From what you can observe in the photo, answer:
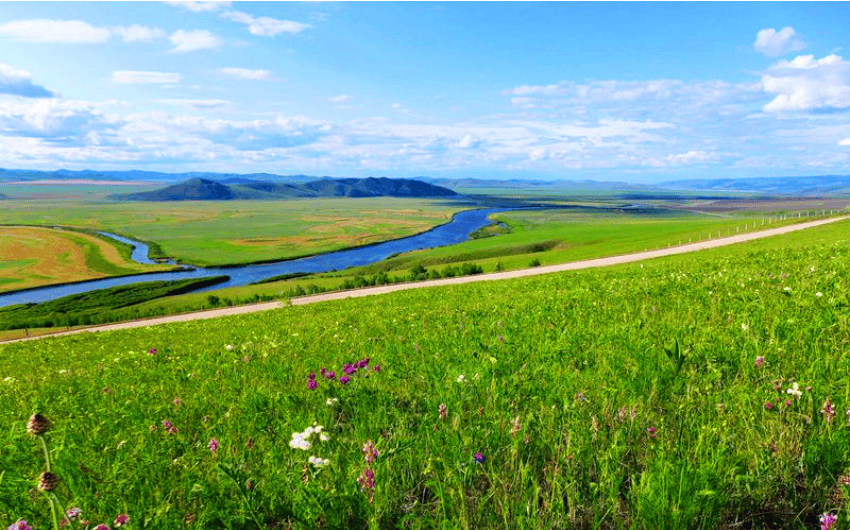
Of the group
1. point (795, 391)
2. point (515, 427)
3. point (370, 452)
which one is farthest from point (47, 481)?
point (795, 391)

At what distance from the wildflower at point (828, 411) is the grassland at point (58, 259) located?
427 feet

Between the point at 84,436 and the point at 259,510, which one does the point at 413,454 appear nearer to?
the point at 259,510

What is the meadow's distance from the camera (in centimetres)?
269

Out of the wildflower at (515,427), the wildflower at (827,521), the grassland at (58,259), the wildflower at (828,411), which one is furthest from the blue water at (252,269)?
the wildflower at (827,521)

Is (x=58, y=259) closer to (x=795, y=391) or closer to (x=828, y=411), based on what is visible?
(x=795, y=391)

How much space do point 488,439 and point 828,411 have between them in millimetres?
2289

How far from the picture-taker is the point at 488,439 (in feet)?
11.0

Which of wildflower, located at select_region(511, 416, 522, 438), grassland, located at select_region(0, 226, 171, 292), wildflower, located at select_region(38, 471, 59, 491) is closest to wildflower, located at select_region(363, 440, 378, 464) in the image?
wildflower, located at select_region(511, 416, 522, 438)

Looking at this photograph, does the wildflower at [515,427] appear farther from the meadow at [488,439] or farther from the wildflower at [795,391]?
the wildflower at [795,391]

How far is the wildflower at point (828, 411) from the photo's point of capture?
318cm

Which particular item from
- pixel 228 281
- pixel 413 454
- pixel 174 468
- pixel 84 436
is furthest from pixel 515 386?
pixel 228 281

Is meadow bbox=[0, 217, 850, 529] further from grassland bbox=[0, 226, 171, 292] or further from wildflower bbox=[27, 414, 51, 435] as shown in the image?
grassland bbox=[0, 226, 171, 292]

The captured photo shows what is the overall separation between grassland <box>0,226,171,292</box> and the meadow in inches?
4984

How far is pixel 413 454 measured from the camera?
322 centimetres
